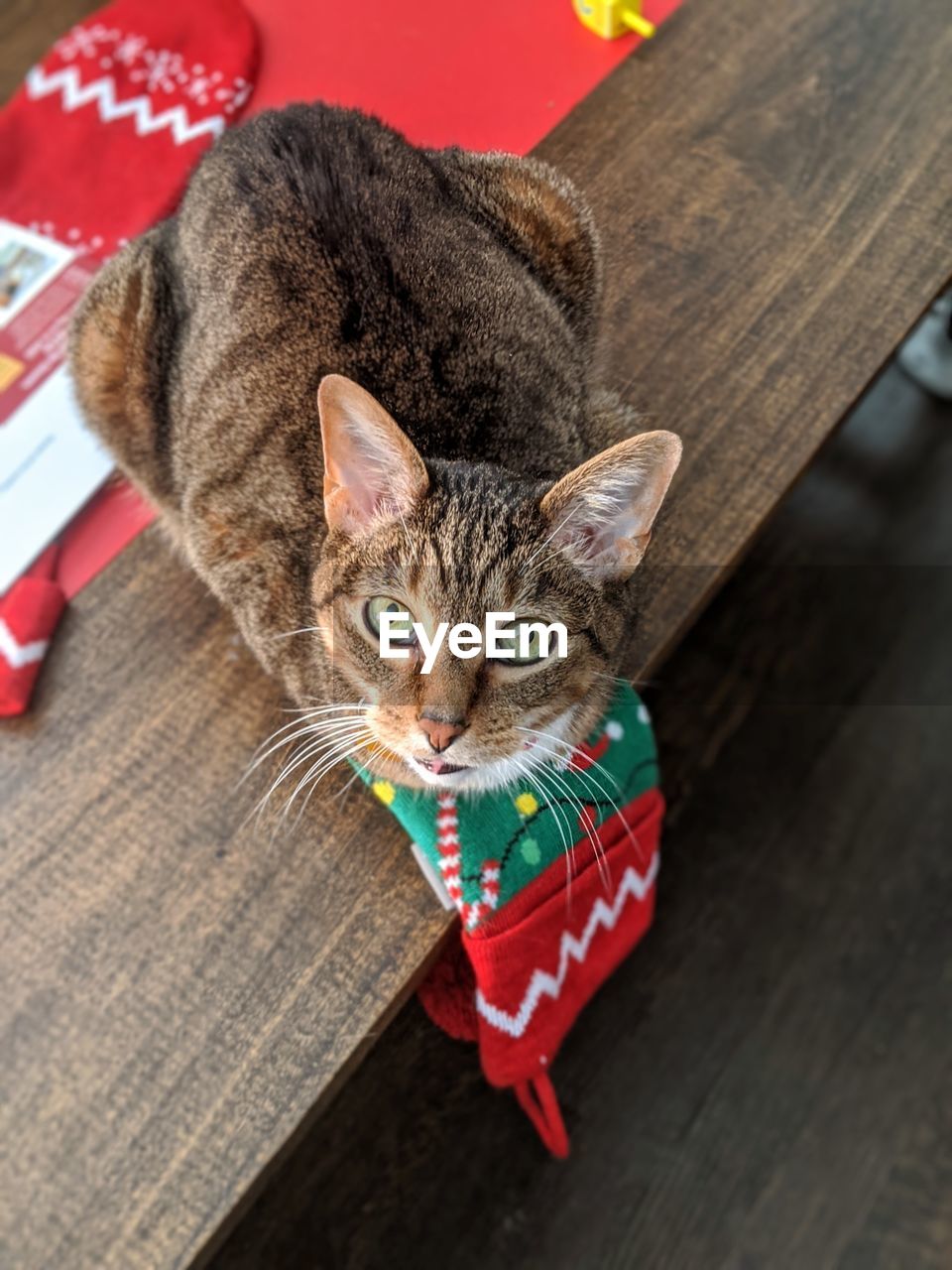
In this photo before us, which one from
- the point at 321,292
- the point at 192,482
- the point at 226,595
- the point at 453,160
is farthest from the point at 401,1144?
the point at 453,160

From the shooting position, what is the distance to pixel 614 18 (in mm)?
1384

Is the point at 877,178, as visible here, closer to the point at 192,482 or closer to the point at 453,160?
the point at 453,160

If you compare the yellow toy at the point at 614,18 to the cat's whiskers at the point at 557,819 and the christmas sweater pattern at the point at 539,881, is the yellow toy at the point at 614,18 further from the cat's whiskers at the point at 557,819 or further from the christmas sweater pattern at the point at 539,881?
the cat's whiskers at the point at 557,819

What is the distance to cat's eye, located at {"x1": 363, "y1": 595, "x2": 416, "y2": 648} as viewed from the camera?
2.75 ft

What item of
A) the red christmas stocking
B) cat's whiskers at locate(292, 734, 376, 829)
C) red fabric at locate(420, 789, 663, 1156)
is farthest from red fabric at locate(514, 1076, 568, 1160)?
the red christmas stocking

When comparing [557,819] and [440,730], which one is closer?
[440,730]

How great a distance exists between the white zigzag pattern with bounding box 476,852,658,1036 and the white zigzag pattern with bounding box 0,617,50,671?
0.58 metres

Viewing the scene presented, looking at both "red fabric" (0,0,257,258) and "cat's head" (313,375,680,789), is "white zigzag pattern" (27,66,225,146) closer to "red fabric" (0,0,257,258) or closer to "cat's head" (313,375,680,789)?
"red fabric" (0,0,257,258)

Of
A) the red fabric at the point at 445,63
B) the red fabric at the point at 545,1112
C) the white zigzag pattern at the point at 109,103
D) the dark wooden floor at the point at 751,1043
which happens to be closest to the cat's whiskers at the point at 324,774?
the red fabric at the point at 545,1112

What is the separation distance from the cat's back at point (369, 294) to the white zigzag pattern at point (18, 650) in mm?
337

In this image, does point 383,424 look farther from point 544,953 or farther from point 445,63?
point 445,63

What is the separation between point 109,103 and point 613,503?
48.6 inches

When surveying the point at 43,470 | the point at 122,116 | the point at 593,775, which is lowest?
the point at 593,775

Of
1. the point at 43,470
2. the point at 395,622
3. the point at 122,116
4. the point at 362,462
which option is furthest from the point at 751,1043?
the point at 122,116
